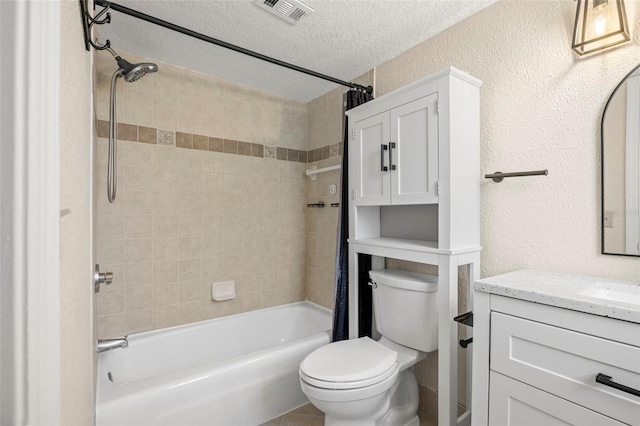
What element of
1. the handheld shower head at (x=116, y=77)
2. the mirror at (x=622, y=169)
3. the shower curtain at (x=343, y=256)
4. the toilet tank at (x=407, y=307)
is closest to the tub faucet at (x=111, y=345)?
the handheld shower head at (x=116, y=77)

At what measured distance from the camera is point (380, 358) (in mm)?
1543

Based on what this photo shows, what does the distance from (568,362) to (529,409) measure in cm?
23

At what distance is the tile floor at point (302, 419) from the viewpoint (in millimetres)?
1775

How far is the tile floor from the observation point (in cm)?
178

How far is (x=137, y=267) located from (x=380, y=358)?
166cm

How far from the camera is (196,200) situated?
2.27m

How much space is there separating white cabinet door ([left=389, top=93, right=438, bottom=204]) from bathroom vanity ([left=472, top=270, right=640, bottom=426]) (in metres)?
0.56

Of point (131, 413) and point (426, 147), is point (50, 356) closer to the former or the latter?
point (131, 413)

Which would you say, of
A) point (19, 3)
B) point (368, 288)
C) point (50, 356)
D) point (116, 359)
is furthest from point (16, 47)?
point (116, 359)

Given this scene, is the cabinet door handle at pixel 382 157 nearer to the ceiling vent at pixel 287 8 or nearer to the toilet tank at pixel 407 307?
the toilet tank at pixel 407 307

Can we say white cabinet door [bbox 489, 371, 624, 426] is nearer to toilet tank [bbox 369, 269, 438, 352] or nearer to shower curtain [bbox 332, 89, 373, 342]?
toilet tank [bbox 369, 269, 438, 352]

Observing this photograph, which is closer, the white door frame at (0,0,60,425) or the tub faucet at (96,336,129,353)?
the white door frame at (0,0,60,425)

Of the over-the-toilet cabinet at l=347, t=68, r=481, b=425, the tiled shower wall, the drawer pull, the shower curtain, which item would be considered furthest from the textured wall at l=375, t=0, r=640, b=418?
the tiled shower wall

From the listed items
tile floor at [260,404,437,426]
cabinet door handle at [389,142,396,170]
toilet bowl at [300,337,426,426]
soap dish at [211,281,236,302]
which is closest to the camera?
toilet bowl at [300,337,426,426]
